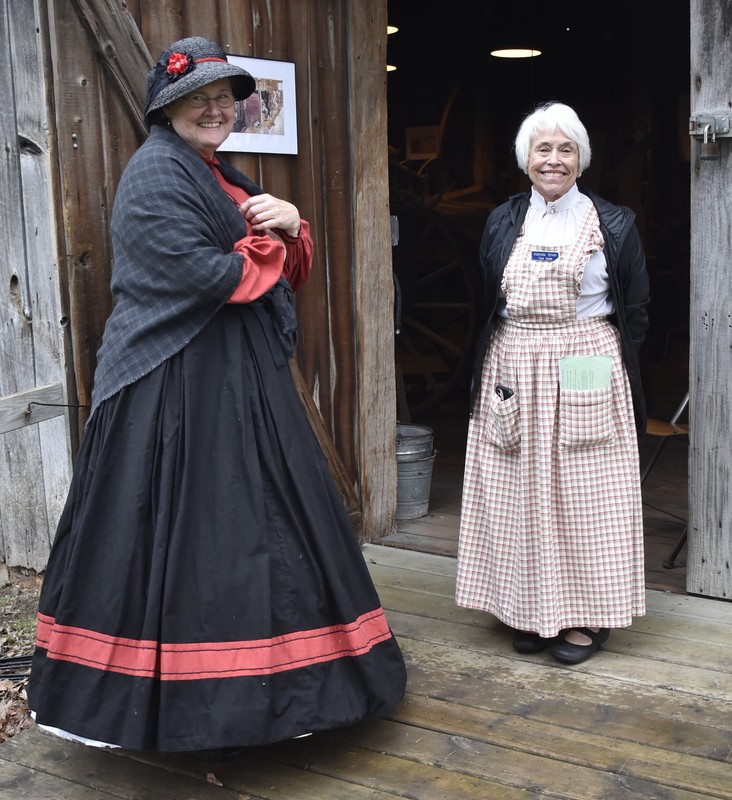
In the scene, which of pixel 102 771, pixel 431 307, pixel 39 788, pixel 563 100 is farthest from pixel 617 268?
pixel 563 100

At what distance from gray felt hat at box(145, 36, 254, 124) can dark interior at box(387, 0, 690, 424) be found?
533 cm

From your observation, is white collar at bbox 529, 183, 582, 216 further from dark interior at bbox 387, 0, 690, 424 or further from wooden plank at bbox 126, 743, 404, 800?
dark interior at bbox 387, 0, 690, 424

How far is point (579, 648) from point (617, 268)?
1.10 m

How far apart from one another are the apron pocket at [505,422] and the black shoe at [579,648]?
586 millimetres

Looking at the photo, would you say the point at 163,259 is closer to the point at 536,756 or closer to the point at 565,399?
the point at 565,399

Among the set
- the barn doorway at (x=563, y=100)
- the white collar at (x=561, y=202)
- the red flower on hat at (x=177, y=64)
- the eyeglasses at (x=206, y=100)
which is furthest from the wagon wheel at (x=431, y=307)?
the red flower on hat at (x=177, y=64)

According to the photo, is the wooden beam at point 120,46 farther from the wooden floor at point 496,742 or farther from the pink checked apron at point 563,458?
the wooden floor at point 496,742

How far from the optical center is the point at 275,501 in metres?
2.54

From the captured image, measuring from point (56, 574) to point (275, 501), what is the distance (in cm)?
58

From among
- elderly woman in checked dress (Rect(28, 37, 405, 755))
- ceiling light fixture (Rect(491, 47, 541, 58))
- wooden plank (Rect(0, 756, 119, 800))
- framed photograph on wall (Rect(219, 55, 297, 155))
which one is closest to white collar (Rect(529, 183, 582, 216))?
elderly woman in checked dress (Rect(28, 37, 405, 755))

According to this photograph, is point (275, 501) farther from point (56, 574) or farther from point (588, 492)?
point (588, 492)

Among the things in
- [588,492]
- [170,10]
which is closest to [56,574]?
[588,492]

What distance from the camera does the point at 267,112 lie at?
3.68 metres

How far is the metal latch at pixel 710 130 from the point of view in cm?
318
